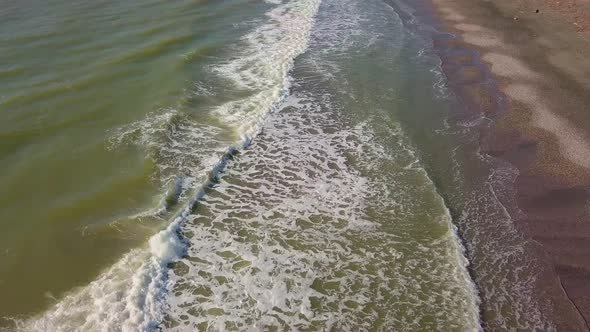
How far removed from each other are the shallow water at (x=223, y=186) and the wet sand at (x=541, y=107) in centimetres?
95

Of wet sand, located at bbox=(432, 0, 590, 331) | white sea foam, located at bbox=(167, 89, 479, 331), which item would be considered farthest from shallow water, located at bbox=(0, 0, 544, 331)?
wet sand, located at bbox=(432, 0, 590, 331)

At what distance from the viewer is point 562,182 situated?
9.50 meters

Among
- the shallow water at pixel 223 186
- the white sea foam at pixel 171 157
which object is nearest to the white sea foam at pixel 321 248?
the shallow water at pixel 223 186

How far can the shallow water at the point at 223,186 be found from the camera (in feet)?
22.8

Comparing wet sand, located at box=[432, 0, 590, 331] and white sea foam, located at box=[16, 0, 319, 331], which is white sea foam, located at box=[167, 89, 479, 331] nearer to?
white sea foam, located at box=[16, 0, 319, 331]

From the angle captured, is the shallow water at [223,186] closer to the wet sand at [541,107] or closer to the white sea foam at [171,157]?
the white sea foam at [171,157]

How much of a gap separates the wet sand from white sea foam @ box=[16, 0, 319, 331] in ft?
17.7

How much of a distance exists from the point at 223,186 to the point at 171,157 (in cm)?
154

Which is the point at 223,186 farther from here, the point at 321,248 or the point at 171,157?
the point at 321,248

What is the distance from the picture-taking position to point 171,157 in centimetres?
1021

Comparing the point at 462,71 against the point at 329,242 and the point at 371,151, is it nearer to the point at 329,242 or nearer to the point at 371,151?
the point at 371,151

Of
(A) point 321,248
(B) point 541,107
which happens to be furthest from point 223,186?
(B) point 541,107

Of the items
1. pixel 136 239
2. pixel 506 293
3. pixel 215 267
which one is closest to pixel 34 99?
pixel 136 239

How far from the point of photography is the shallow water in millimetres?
6945
